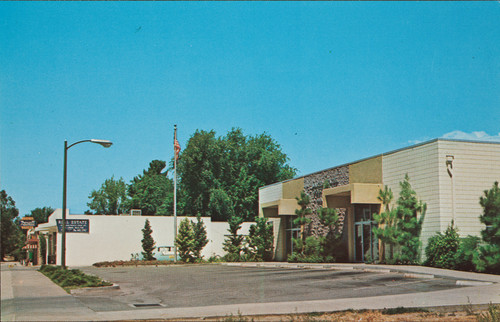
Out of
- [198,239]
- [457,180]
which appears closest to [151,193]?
[198,239]

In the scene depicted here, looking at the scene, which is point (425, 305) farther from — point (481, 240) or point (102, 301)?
point (481, 240)

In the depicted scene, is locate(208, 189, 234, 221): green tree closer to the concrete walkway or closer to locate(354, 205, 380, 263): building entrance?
locate(354, 205, 380, 263): building entrance

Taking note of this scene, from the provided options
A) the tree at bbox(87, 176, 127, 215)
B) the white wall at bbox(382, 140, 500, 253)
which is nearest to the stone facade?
the white wall at bbox(382, 140, 500, 253)

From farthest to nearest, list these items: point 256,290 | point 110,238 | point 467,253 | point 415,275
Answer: point 110,238, point 467,253, point 415,275, point 256,290

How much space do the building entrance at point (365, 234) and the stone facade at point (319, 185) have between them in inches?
54.7

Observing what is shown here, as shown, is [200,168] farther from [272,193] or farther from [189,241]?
[272,193]

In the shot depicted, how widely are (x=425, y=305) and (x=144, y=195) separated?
68.9 metres

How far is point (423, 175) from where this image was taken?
23719 mm

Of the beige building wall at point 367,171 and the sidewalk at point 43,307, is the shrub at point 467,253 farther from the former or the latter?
the sidewalk at point 43,307

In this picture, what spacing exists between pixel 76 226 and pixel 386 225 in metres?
24.8

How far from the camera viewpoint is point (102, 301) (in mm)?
14430

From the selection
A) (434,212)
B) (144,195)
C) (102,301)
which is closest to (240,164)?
(144,195)

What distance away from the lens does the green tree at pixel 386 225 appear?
24.5m

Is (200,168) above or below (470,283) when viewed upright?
above
